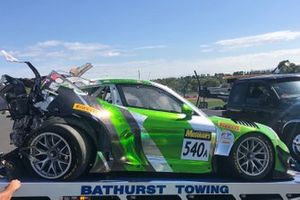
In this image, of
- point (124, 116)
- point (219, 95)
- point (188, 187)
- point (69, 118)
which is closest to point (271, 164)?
point (188, 187)

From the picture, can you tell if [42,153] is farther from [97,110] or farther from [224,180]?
[224,180]

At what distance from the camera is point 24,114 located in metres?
6.18

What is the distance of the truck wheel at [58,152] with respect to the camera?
5875mm

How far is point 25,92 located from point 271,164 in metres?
3.17

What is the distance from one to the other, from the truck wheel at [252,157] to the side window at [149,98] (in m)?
0.90

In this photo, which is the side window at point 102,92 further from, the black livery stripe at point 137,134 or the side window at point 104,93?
the black livery stripe at point 137,134

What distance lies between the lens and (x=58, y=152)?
5.95 metres

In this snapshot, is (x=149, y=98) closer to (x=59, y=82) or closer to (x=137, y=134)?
(x=137, y=134)

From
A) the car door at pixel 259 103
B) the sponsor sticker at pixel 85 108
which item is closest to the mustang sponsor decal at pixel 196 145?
the sponsor sticker at pixel 85 108

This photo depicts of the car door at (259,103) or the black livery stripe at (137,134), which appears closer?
the black livery stripe at (137,134)

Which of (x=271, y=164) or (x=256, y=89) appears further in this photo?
(x=256, y=89)

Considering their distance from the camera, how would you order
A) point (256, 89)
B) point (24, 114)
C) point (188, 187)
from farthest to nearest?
point (256, 89) → point (24, 114) → point (188, 187)

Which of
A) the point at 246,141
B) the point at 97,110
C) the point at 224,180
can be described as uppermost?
the point at 97,110

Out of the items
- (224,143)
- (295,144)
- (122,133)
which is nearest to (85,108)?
(122,133)
